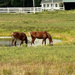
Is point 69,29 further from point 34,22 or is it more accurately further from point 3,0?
point 3,0

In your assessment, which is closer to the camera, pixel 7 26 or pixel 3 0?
Answer: pixel 7 26

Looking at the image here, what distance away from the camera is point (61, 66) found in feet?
38.1

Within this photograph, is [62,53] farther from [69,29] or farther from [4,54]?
[69,29]

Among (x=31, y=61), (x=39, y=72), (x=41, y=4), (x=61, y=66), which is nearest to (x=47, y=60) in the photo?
(x=31, y=61)

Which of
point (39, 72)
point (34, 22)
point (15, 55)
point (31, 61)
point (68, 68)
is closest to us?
point (39, 72)

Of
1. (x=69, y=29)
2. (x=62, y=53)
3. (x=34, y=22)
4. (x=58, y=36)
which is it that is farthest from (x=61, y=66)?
(x=34, y=22)

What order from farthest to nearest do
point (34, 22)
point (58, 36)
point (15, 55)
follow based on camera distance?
point (34, 22), point (58, 36), point (15, 55)

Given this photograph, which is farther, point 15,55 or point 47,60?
point 15,55

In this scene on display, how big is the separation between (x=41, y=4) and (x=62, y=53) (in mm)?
83891

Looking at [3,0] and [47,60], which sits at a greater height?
[47,60]

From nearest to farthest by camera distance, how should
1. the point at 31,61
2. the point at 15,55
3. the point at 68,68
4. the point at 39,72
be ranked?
the point at 39,72, the point at 68,68, the point at 31,61, the point at 15,55

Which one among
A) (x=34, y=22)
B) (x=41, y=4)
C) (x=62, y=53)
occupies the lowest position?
(x=41, y=4)

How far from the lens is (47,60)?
13461 mm

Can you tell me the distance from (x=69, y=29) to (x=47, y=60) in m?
17.4
